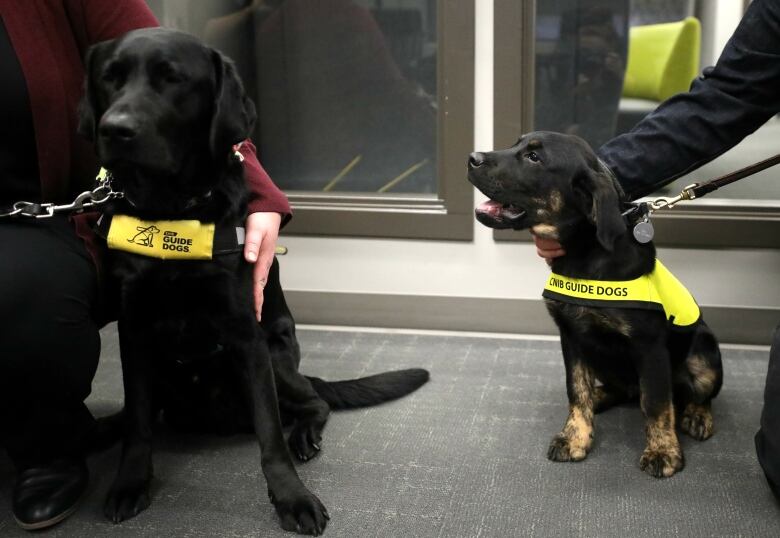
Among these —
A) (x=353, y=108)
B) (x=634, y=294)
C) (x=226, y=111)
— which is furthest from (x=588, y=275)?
(x=353, y=108)

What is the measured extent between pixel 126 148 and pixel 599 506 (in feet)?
3.79

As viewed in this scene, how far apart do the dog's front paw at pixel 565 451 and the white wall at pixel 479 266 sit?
872 mm

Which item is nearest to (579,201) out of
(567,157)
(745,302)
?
(567,157)

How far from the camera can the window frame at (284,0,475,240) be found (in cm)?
260

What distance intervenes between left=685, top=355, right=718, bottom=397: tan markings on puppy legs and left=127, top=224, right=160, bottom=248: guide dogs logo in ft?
4.04

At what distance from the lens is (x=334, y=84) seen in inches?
114

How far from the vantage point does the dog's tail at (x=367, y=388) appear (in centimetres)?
216

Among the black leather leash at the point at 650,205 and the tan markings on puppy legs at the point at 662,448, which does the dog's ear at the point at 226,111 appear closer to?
the black leather leash at the point at 650,205

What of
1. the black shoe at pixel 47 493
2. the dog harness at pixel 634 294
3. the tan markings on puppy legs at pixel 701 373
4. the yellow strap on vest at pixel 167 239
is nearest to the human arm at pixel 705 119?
the dog harness at pixel 634 294

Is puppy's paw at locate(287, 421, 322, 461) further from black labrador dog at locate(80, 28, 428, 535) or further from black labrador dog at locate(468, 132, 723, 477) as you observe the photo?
A: black labrador dog at locate(468, 132, 723, 477)

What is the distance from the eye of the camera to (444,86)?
265 centimetres

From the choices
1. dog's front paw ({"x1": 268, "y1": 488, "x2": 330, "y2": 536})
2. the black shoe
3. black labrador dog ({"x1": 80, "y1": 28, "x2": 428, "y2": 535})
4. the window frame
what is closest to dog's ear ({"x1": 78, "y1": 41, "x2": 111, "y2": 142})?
black labrador dog ({"x1": 80, "y1": 28, "x2": 428, "y2": 535})

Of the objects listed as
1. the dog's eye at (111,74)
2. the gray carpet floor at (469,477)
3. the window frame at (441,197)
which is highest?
the dog's eye at (111,74)

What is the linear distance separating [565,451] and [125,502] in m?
0.97
